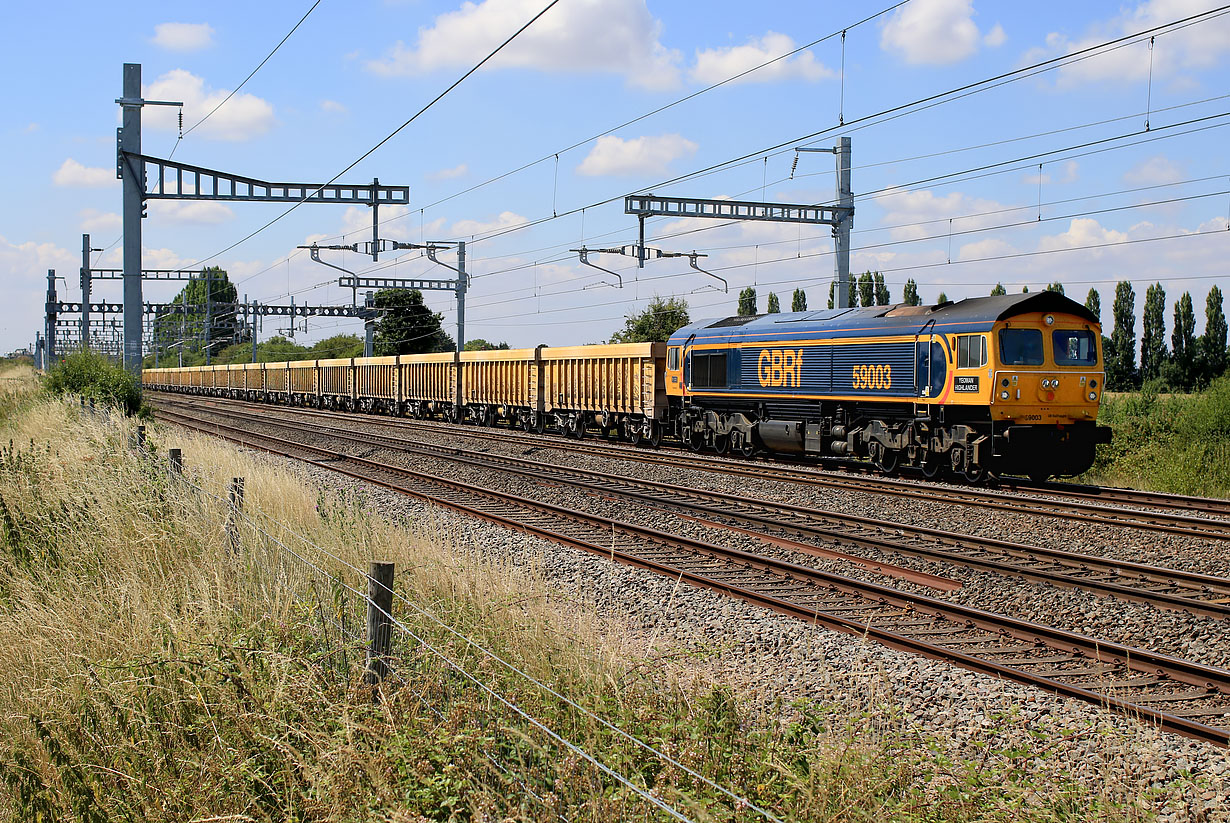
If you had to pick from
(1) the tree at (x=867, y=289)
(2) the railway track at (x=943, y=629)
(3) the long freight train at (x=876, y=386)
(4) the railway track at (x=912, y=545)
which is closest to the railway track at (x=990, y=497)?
(3) the long freight train at (x=876, y=386)

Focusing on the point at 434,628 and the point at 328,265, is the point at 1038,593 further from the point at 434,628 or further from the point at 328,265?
the point at 328,265

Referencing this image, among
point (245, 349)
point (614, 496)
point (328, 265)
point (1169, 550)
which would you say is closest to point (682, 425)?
point (614, 496)

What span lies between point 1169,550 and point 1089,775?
7425mm

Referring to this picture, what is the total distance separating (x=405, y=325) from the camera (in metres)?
83.1

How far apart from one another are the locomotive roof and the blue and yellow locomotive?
27mm

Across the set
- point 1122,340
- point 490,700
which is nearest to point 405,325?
point 1122,340

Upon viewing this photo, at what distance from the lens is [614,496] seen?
16594 mm

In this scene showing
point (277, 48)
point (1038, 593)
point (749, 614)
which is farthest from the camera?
point (277, 48)

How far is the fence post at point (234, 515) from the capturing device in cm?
757

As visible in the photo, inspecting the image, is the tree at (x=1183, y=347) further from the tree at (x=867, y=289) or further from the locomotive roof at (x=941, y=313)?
the locomotive roof at (x=941, y=313)

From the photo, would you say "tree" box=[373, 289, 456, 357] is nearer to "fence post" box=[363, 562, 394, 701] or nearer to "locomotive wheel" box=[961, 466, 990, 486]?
"locomotive wheel" box=[961, 466, 990, 486]

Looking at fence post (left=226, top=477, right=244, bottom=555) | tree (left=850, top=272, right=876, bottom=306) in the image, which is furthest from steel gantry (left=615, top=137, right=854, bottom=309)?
tree (left=850, top=272, right=876, bottom=306)

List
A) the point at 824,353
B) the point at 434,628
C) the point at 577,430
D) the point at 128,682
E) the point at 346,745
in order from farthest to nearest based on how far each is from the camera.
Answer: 1. the point at 577,430
2. the point at 824,353
3. the point at 434,628
4. the point at 128,682
5. the point at 346,745

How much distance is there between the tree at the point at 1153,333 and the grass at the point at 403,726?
267 feet
